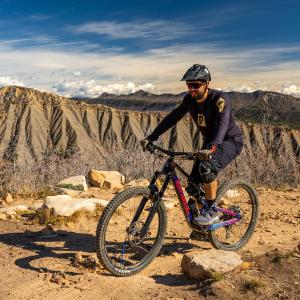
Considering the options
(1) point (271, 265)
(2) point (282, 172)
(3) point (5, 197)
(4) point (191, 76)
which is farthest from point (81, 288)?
(2) point (282, 172)

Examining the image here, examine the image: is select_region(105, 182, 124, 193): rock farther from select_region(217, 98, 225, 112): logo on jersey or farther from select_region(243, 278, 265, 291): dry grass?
select_region(243, 278, 265, 291): dry grass

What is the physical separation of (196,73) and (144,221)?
207 cm

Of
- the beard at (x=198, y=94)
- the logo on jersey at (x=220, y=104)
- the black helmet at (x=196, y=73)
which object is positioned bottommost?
the logo on jersey at (x=220, y=104)

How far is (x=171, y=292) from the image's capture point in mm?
5184

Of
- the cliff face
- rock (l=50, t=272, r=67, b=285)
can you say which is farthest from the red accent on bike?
the cliff face

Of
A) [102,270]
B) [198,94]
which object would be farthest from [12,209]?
[198,94]

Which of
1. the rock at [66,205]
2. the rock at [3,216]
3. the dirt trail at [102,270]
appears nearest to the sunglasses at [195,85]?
the dirt trail at [102,270]

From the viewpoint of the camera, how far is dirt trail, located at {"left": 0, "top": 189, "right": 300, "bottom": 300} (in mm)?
5125

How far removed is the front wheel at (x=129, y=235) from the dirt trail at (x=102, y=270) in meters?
0.18

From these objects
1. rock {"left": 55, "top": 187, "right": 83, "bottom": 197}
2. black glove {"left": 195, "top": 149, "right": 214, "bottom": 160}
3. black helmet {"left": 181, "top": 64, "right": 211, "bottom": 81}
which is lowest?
rock {"left": 55, "top": 187, "right": 83, "bottom": 197}

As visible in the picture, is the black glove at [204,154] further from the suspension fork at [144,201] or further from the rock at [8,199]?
the rock at [8,199]

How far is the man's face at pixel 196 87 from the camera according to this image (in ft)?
19.7

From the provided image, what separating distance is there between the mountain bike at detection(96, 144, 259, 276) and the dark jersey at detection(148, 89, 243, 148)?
1.67 ft

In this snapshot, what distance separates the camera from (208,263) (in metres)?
5.44
